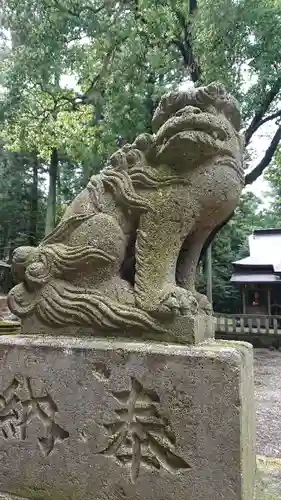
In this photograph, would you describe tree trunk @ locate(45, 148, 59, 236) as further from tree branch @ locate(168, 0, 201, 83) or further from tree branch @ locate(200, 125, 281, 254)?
tree branch @ locate(200, 125, 281, 254)

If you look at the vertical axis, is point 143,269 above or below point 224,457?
above

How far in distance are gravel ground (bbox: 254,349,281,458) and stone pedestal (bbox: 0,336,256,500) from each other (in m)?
2.20

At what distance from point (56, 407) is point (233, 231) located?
16.3 meters

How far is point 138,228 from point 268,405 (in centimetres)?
414

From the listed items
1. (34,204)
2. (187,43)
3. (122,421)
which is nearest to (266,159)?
(187,43)

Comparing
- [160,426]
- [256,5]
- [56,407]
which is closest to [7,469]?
[56,407]

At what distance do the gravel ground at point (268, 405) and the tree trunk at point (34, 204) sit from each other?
9848 mm

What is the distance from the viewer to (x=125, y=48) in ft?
29.0

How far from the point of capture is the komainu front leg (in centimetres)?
177

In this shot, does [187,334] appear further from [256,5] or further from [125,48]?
[125,48]

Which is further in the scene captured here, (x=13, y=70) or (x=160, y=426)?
(x=13, y=70)

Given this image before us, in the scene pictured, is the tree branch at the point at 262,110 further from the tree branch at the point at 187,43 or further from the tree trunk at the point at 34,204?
the tree trunk at the point at 34,204

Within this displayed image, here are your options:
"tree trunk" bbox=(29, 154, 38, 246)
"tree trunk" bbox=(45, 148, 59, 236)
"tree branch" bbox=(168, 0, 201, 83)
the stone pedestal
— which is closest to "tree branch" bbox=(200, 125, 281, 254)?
"tree branch" bbox=(168, 0, 201, 83)

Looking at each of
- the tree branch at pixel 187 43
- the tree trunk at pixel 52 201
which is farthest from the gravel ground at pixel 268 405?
the tree trunk at pixel 52 201
